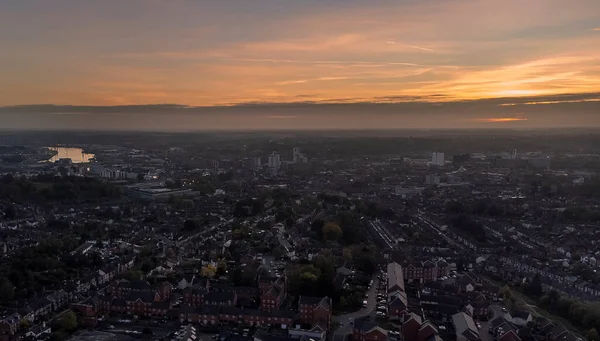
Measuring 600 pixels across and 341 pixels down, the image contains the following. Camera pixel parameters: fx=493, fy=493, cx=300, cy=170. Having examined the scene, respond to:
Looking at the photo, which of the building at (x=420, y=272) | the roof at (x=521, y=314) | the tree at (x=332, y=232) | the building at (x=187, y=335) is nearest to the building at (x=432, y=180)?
the tree at (x=332, y=232)

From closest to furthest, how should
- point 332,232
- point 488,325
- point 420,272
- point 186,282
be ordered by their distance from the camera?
point 488,325 < point 186,282 < point 420,272 < point 332,232

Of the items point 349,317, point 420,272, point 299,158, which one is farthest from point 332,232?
point 299,158

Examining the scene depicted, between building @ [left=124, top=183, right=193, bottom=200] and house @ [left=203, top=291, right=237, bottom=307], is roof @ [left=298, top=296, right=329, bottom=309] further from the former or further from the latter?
building @ [left=124, top=183, right=193, bottom=200]

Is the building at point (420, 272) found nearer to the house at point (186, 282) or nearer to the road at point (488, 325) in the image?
the road at point (488, 325)

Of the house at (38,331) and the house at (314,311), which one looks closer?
the house at (38,331)

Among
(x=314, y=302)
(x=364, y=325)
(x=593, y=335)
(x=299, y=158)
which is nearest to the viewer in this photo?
(x=364, y=325)

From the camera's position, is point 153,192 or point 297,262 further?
point 153,192

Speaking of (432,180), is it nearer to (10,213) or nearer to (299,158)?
(299,158)
